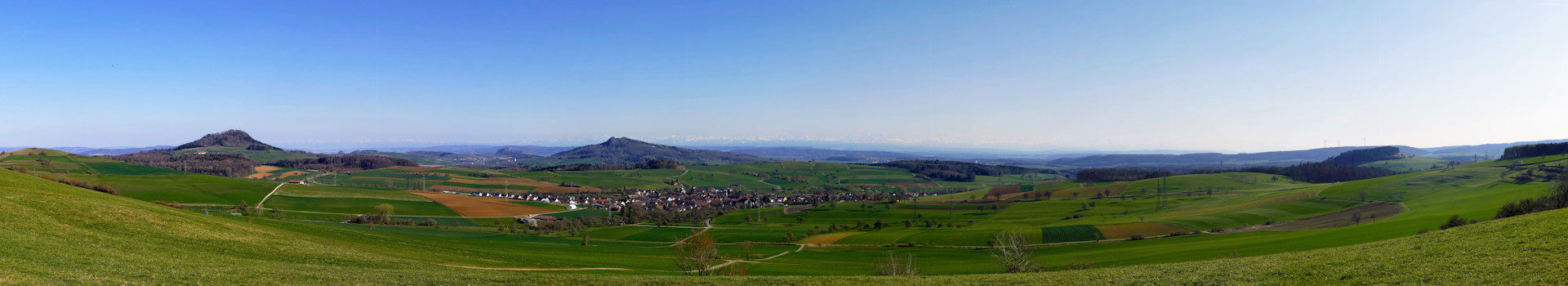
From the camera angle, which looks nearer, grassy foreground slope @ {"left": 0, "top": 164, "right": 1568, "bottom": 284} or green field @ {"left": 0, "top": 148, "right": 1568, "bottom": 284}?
grassy foreground slope @ {"left": 0, "top": 164, "right": 1568, "bottom": 284}

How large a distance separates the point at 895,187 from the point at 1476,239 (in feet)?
573

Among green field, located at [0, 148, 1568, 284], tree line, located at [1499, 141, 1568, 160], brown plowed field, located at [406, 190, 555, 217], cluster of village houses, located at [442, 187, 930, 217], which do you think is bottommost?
cluster of village houses, located at [442, 187, 930, 217]

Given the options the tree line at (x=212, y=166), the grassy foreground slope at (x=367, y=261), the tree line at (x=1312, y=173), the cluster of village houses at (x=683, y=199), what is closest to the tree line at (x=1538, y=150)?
the tree line at (x=1312, y=173)

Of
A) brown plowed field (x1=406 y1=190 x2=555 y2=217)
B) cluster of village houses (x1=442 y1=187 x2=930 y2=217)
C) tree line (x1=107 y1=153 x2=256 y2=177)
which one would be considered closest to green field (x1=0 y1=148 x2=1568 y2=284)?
brown plowed field (x1=406 y1=190 x2=555 y2=217)

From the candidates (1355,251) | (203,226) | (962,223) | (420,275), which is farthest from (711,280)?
(962,223)

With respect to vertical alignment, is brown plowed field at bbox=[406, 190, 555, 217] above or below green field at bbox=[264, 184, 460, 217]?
below

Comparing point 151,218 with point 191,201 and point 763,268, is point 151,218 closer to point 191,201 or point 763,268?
point 763,268

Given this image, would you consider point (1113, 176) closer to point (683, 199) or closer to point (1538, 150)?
point (1538, 150)

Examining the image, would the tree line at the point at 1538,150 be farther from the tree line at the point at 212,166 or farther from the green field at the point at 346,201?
the tree line at the point at 212,166

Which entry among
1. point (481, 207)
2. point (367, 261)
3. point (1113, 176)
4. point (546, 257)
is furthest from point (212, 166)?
point (1113, 176)

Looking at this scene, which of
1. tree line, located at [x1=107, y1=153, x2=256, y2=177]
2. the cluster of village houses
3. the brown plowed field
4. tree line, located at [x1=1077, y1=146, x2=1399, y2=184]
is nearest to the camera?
the brown plowed field

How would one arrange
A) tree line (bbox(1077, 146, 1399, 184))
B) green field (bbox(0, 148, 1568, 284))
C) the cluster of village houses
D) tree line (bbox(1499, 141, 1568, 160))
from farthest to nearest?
tree line (bbox(1077, 146, 1399, 184))
the cluster of village houses
tree line (bbox(1499, 141, 1568, 160))
green field (bbox(0, 148, 1568, 284))

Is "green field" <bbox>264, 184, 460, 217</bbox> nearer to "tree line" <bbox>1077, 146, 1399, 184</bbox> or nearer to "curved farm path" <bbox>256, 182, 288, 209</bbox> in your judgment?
"curved farm path" <bbox>256, 182, 288, 209</bbox>

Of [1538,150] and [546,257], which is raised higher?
[1538,150]
